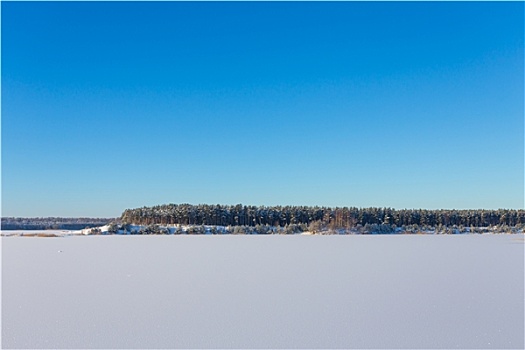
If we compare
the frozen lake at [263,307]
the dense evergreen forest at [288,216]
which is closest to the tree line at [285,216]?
the dense evergreen forest at [288,216]

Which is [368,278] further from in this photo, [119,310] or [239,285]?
[119,310]

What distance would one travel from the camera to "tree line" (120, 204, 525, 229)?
43.2 meters

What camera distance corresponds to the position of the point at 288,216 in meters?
44.6

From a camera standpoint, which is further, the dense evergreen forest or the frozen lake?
the dense evergreen forest

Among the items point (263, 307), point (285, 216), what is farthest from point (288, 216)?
point (263, 307)

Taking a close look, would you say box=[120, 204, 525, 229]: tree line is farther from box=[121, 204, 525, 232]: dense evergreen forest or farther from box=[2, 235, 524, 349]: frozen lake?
box=[2, 235, 524, 349]: frozen lake

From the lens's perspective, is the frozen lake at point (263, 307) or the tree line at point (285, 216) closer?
the frozen lake at point (263, 307)

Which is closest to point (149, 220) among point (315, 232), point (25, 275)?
point (315, 232)

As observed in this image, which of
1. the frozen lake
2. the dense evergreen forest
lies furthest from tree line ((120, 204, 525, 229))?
the frozen lake

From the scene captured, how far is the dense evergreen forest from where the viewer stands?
1698 inches

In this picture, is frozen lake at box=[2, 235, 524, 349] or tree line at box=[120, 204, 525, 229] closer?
frozen lake at box=[2, 235, 524, 349]

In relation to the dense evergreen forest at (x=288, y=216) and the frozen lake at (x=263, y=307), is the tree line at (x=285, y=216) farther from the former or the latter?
the frozen lake at (x=263, y=307)

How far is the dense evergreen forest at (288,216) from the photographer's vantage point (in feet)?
141

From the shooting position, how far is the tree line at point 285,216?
43.2 metres
